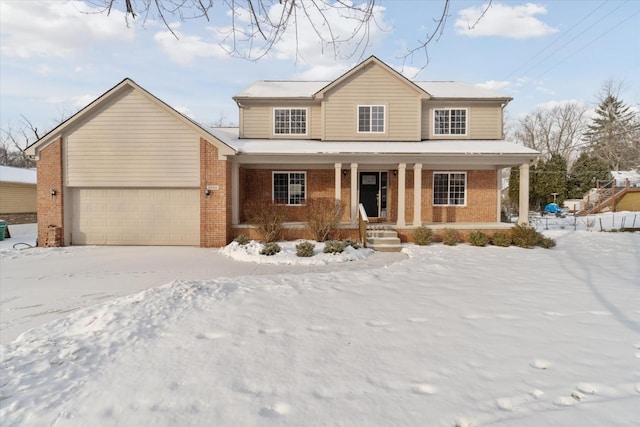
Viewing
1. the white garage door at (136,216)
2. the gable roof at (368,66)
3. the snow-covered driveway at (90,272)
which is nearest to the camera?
the snow-covered driveway at (90,272)

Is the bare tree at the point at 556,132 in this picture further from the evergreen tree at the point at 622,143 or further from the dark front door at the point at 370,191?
the dark front door at the point at 370,191

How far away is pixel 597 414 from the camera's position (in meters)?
2.67

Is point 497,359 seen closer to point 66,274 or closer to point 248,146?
point 66,274

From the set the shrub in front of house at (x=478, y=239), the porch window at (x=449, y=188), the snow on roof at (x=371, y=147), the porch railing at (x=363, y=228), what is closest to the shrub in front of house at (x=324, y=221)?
the porch railing at (x=363, y=228)

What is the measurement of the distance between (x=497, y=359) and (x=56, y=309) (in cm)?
666

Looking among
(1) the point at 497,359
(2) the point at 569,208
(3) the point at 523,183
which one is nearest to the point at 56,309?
(1) the point at 497,359

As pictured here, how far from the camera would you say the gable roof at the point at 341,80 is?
48.3ft

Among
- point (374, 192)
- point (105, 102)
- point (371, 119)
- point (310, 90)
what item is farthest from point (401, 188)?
point (105, 102)

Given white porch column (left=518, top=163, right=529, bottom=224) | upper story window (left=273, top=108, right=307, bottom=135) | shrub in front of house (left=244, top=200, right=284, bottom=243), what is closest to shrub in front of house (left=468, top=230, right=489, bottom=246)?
white porch column (left=518, top=163, right=529, bottom=224)

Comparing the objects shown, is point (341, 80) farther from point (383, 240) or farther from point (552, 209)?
point (552, 209)

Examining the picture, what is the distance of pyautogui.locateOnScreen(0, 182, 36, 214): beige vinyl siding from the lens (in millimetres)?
21312

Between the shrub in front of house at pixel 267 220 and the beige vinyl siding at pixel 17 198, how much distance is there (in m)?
18.6

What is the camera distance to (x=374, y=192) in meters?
15.5

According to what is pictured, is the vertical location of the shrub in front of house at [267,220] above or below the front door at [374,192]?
below
